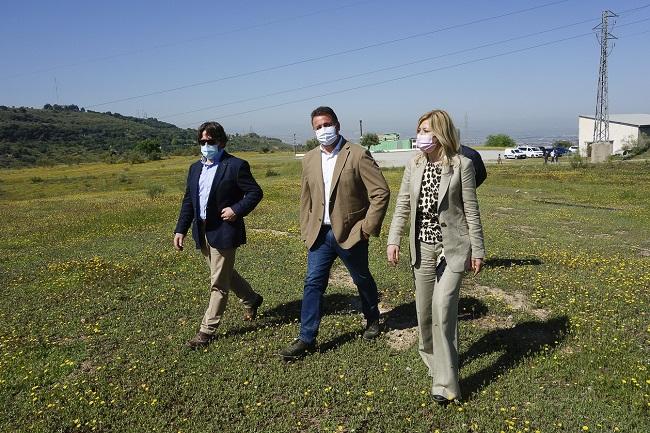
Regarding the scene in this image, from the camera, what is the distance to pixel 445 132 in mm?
3902

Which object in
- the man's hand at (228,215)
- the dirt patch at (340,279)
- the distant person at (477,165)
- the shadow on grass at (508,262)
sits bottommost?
the shadow on grass at (508,262)

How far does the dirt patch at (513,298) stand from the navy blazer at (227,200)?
342cm

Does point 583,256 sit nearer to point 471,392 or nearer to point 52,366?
point 471,392

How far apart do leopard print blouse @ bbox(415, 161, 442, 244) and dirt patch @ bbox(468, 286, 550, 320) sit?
2683mm

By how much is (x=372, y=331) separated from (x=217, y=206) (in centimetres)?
205

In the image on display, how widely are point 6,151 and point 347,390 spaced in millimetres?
113762

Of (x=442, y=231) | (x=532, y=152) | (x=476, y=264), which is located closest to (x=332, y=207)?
(x=442, y=231)

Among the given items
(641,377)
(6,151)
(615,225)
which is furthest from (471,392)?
(6,151)

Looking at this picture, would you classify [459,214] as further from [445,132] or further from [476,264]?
[445,132]

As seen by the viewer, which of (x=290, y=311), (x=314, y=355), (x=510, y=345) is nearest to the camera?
(x=314, y=355)

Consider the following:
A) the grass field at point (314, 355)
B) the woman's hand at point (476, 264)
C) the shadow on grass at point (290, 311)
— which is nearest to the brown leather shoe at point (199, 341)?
the grass field at point (314, 355)

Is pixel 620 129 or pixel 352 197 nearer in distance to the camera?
pixel 352 197

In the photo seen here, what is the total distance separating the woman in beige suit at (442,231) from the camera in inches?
155

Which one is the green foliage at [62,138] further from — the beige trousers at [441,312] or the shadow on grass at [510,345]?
the beige trousers at [441,312]
